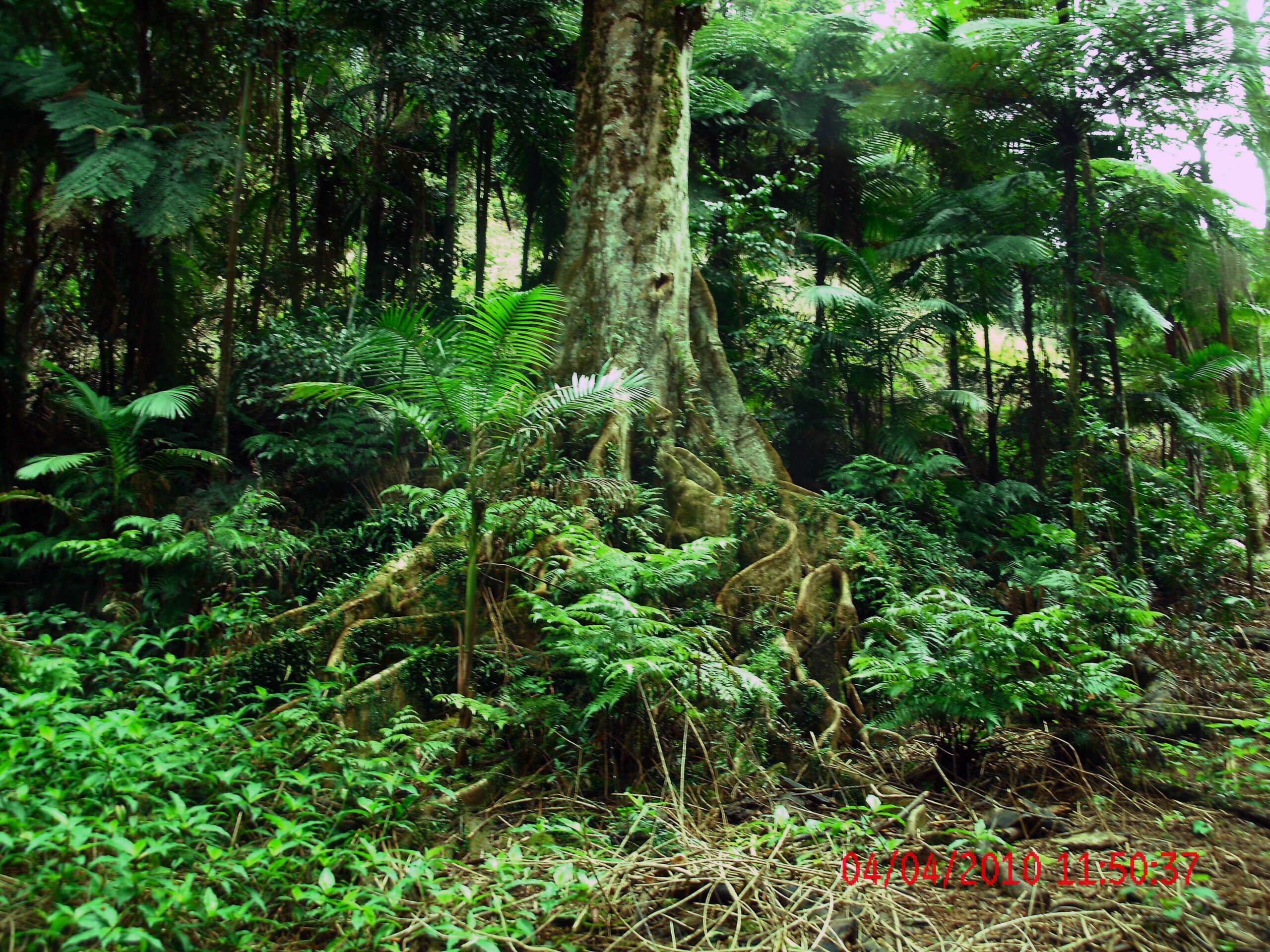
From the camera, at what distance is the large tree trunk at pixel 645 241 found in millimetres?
6465

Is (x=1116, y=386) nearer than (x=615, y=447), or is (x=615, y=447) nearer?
(x=615, y=447)

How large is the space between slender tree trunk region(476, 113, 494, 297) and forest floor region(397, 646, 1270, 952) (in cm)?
647

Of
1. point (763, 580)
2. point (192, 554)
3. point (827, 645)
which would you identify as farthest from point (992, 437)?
point (192, 554)

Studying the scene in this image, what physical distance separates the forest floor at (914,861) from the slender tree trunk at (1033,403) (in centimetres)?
563

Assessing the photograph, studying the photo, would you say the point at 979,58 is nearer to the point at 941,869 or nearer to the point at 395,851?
the point at 941,869

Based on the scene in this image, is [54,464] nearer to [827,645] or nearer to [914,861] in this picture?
[827,645]

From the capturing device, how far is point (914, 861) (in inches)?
132

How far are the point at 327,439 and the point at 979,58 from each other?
6.86 meters

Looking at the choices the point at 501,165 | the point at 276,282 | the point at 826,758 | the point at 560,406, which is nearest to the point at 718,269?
the point at 501,165

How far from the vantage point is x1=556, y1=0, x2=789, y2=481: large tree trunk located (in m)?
Result: 6.46

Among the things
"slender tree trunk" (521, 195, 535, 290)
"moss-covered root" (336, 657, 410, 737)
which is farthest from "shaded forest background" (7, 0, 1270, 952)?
"slender tree trunk" (521, 195, 535, 290)

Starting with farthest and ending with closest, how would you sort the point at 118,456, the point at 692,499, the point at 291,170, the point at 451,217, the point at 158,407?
the point at 451,217, the point at 291,170, the point at 692,499, the point at 118,456, the point at 158,407
